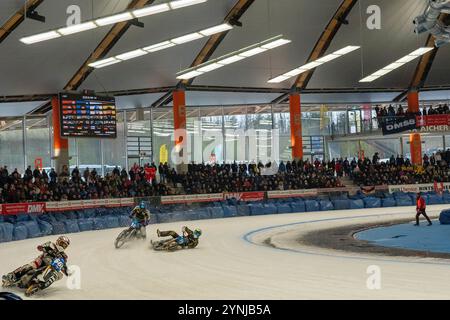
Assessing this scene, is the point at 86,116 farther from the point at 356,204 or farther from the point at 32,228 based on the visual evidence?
the point at 356,204

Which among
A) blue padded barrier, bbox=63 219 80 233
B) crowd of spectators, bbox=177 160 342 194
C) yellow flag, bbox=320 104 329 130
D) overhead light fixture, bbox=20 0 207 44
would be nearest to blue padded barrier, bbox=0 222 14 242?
blue padded barrier, bbox=63 219 80 233

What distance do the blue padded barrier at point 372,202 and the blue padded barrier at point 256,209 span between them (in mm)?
6326

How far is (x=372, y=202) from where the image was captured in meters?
33.9

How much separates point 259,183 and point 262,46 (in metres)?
11.0

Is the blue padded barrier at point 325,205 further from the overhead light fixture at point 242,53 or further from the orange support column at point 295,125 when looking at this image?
the overhead light fixture at point 242,53

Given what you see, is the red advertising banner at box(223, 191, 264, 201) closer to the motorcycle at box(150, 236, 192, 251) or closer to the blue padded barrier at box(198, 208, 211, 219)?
the blue padded barrier at box(198, 208, 211, 219)

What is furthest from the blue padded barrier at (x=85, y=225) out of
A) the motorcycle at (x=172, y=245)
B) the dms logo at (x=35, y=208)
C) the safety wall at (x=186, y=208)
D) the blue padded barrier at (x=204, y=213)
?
the motorcycle at (x=172, y=245)

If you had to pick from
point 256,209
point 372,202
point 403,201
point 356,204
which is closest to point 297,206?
point 256,209

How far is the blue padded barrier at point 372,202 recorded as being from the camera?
33781mm

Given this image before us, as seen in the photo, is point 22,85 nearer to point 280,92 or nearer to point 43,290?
point 280,92

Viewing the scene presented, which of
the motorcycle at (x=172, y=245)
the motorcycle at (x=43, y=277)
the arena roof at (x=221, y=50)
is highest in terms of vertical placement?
the arena roof at (x=221, y=50)

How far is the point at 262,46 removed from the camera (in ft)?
80.2

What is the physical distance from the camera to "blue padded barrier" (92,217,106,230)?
991 inches
